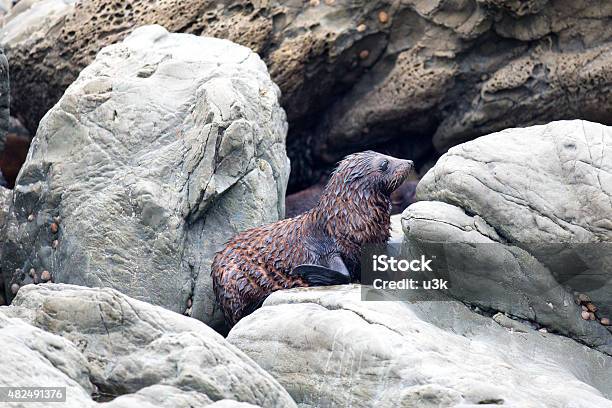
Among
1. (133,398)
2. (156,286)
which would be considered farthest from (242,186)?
(133,398)

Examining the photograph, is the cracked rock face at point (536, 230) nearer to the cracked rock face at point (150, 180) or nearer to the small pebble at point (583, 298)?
the small pebble at point (583, 298)

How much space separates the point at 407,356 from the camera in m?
6.48

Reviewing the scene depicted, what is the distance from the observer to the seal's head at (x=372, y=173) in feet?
28.9

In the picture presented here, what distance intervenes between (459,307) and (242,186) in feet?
7.48

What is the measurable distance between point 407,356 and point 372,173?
8.58 feet

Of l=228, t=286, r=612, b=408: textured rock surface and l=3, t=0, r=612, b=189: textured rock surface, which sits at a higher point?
l=3, t=0, r=612, b=189: textured rock surface

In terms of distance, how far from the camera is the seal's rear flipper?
8.27 metres

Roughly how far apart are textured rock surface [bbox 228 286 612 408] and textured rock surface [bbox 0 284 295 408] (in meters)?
0.56

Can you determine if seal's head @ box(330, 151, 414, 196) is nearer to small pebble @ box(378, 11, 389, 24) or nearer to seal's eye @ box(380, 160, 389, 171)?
seal's eye @ box(380, 160, 389, 171)

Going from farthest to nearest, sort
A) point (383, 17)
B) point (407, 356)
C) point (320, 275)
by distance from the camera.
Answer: point (383, 17) → point (320, 275) → point (407, 356)

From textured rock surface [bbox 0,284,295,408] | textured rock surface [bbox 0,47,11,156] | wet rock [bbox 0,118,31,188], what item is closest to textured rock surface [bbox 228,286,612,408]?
textured rock surface [bbox 0,284,295,408]

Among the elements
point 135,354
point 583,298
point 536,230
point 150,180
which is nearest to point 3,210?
point 150,180

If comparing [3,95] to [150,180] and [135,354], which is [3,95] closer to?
[150,180]

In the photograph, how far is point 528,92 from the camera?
11133mm
